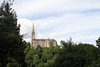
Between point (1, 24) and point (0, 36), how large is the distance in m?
5.54

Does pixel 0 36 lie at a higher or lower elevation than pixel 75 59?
higher

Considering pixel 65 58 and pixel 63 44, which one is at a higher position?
pixel 63 44

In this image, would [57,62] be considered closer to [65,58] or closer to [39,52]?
[65,58]

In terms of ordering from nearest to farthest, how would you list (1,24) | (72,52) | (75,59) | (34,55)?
(1,24)
(75,59)
(72,52)
(34,55)

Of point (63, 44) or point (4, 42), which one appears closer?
point (4, 42)

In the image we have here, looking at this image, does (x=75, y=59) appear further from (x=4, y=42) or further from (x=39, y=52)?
(x=39, y=52)

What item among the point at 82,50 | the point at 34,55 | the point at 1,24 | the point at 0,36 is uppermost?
the point at 1,24

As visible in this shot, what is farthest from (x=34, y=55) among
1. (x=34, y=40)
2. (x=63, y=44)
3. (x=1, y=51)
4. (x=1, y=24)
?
(x=34, y=40)

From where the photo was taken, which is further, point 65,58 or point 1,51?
point 65,58

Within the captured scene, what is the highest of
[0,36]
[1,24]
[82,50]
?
[1,24]

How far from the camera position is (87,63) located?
83.1 ft

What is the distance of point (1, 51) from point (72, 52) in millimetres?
14912

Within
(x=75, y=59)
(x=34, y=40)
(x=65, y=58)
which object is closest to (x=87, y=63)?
(x=75, y=59)

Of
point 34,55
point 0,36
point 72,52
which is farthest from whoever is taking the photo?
point 34,55
